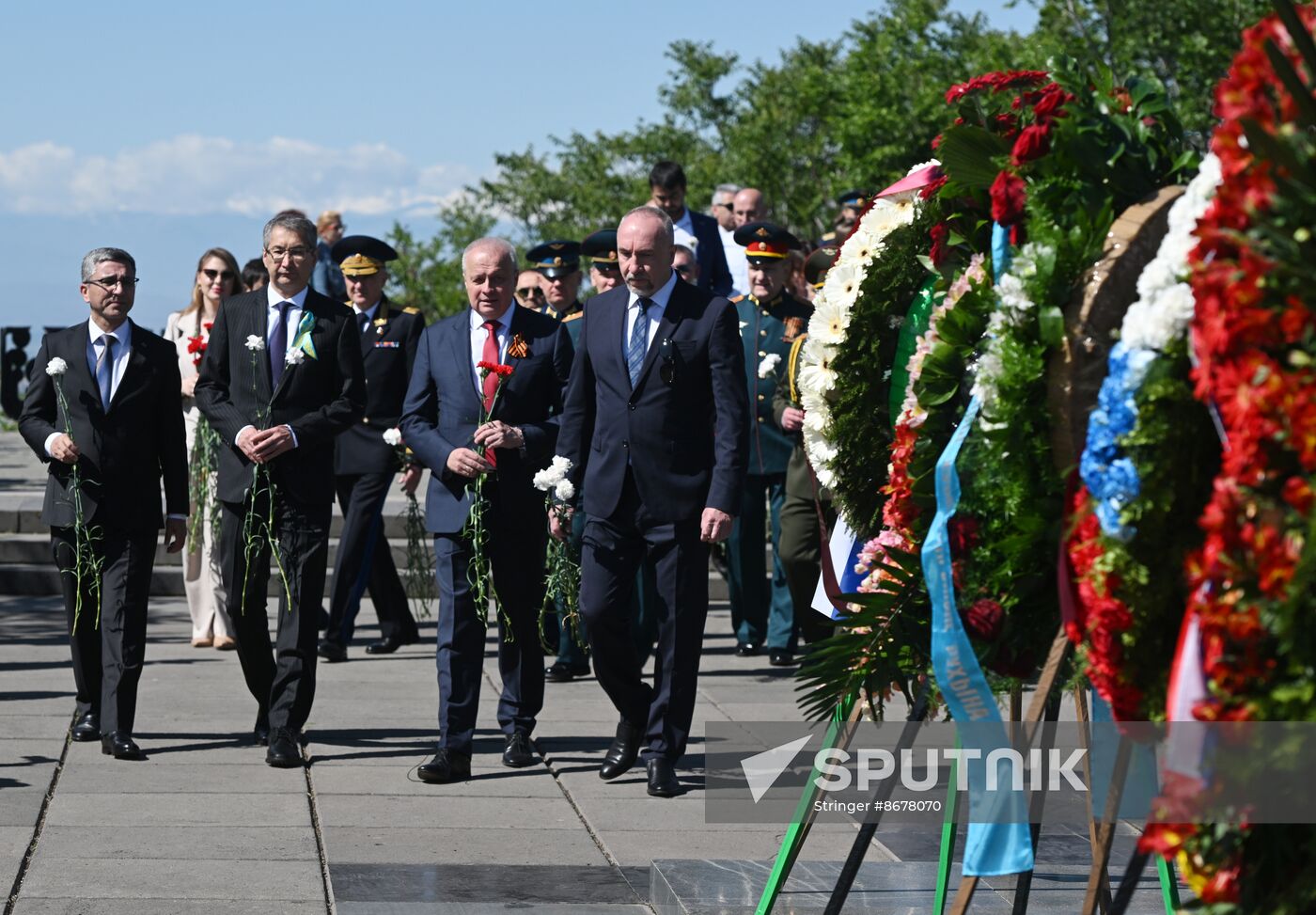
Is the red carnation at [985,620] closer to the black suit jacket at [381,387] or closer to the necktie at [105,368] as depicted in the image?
the necktie at [105,368]

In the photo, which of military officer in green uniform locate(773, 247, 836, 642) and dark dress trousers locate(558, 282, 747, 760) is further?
military officer in green uniform locate(773, 247, 836, 642)

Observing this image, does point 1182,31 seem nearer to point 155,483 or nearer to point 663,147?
point 663,147

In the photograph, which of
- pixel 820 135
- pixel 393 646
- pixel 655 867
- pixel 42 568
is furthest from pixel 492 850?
pixel 820 135

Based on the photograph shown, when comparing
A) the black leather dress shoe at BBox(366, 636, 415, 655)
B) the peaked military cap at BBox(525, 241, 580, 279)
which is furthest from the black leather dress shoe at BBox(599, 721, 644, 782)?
the peaked military cap at BBox(525, 241, 580, 279)

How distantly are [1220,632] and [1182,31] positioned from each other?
80.9ft

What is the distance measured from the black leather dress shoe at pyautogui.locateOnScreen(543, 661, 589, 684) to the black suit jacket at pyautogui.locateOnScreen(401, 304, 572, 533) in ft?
8.26

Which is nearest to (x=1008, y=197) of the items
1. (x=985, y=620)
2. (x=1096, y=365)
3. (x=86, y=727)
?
(x=1096, y=365)

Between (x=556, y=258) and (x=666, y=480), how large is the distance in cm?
453

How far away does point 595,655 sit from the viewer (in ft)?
24.0

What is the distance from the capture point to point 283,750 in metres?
7.61

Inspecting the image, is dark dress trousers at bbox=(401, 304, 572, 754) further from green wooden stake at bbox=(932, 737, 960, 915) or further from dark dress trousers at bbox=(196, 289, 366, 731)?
green wooden stake at bbox=(932, 737, 960, 915)

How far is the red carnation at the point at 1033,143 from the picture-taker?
3.90 metres

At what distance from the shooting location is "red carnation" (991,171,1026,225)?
3945 millimetres

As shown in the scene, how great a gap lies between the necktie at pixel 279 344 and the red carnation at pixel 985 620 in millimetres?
4474
